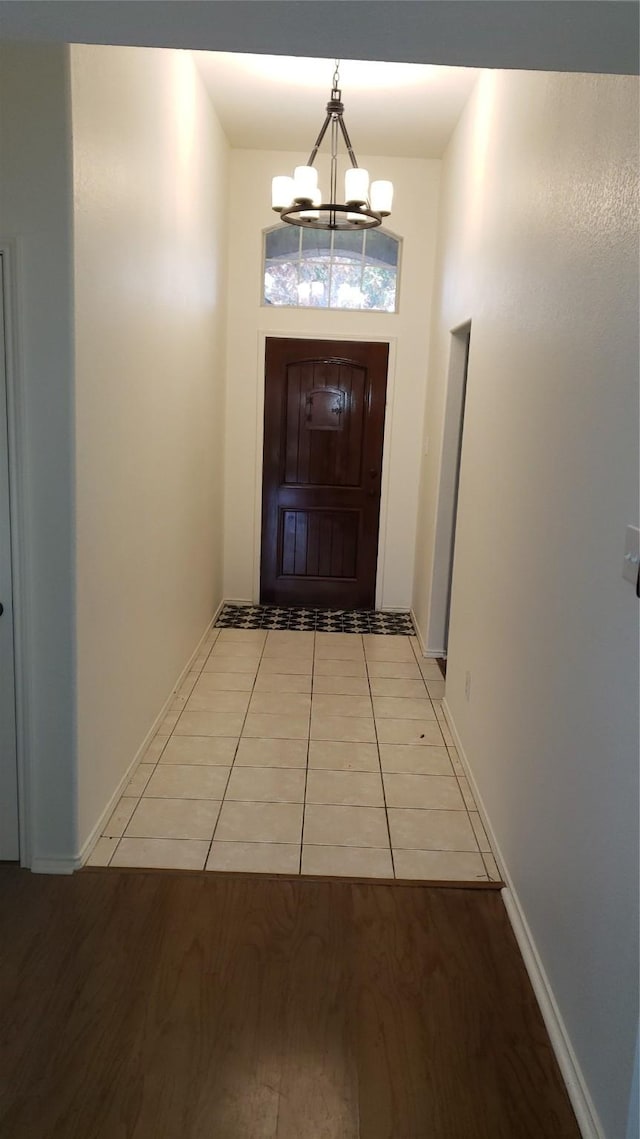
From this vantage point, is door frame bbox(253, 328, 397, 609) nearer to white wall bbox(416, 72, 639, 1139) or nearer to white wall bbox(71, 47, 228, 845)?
white wall bbox(71, 47, 228, 845)

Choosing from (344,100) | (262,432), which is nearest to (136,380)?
(344,100)

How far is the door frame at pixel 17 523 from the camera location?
225 cm

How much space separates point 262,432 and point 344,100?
2.17m

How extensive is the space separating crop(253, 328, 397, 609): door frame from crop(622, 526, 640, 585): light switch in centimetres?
421

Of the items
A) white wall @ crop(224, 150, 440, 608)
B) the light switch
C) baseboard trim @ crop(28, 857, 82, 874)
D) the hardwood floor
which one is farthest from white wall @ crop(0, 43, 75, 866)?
white wall @ crop(224, 150, 440, 608)

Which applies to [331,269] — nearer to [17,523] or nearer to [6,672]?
[17,523]

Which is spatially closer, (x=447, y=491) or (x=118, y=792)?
(x=118, y=792)

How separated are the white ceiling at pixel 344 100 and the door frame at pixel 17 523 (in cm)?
202

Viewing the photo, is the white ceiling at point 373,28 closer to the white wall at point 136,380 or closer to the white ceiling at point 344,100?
the white wall at point 136,380

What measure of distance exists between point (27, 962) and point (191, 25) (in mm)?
2227

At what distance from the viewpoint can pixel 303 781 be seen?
127 inches

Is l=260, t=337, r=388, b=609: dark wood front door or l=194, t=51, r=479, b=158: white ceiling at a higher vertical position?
l=194, t=51, r=479, b=158: white ceiling

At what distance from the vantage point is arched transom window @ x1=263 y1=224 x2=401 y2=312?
5578 millimetres

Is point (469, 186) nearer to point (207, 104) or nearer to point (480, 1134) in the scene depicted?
point (207, 104)
